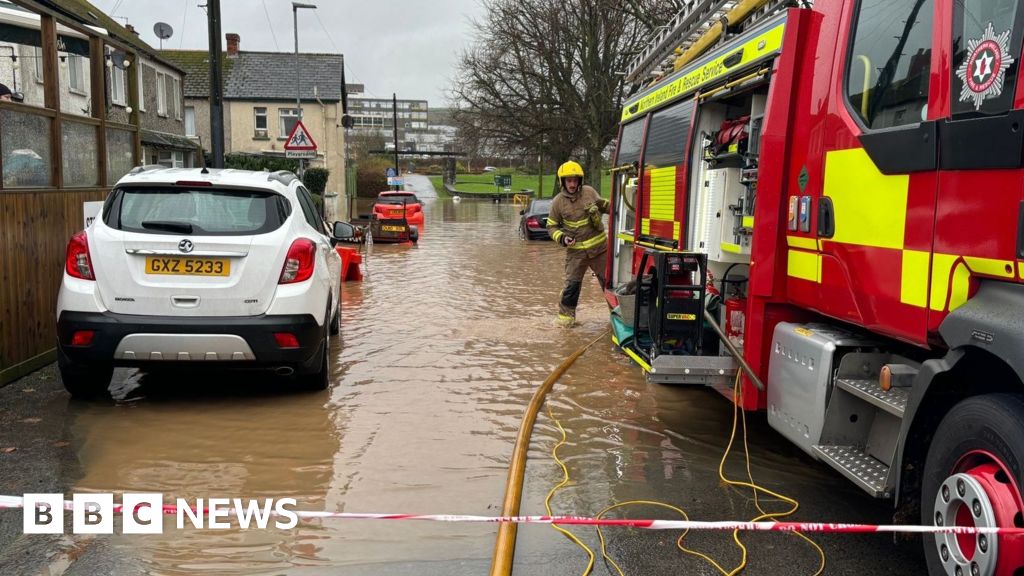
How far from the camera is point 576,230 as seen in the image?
984cm

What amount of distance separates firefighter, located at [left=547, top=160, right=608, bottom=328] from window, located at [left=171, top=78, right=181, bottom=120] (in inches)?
1184

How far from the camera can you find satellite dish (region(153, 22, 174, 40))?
3356 cm

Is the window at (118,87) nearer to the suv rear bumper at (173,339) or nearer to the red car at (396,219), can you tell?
the red car at (396,219)

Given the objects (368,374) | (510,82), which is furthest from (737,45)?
(510,82)

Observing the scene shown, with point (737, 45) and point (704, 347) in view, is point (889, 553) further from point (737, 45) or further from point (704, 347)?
point (737, 45)

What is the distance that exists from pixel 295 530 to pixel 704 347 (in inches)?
106

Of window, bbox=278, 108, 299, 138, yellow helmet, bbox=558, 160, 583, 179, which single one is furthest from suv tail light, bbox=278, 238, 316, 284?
window, bbox=278, 108, 299, 138

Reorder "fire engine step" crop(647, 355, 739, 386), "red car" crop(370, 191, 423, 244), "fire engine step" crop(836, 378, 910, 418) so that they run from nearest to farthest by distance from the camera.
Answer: "fire engine step" crop(836, 378, 910, 418) < "fire engine step" crop(647, 355, 739, 386) < "red car" crop(370, 191, 423, 244)

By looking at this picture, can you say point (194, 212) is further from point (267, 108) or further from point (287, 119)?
point (267, 108)

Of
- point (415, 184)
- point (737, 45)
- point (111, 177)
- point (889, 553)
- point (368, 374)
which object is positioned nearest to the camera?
point (889, 553)

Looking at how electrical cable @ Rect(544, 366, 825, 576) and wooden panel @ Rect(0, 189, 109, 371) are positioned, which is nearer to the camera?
electrical cable @ Rect(544, 366, 825, 576)

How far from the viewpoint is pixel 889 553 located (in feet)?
12.7

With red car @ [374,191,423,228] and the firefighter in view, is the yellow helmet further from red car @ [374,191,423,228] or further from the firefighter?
red car @ [374,191,423,228]

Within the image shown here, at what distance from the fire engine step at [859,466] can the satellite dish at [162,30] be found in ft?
115
